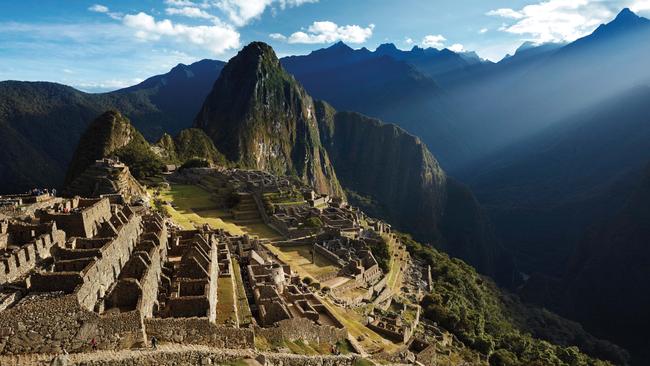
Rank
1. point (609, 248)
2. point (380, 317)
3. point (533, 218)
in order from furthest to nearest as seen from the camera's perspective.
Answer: point (533, 218)
point (609, 248)
point (380, 317)

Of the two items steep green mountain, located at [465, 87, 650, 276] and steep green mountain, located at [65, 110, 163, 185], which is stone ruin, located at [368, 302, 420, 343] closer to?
steep green mountain, located at [65, 110, 163, 185]

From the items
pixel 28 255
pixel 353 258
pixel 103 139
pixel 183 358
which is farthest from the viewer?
pixel 103 139

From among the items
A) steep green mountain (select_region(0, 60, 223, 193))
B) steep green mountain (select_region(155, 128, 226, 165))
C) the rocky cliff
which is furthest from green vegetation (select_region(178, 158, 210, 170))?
steep green mountain (select_region(0, 60, 223, 193))

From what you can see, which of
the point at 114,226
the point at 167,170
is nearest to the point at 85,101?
the point at 167,170

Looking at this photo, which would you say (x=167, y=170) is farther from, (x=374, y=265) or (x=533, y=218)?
(x=533, y=218)

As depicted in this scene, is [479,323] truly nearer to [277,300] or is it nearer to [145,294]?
[277,300]

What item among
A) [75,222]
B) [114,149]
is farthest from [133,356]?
[114,149]
